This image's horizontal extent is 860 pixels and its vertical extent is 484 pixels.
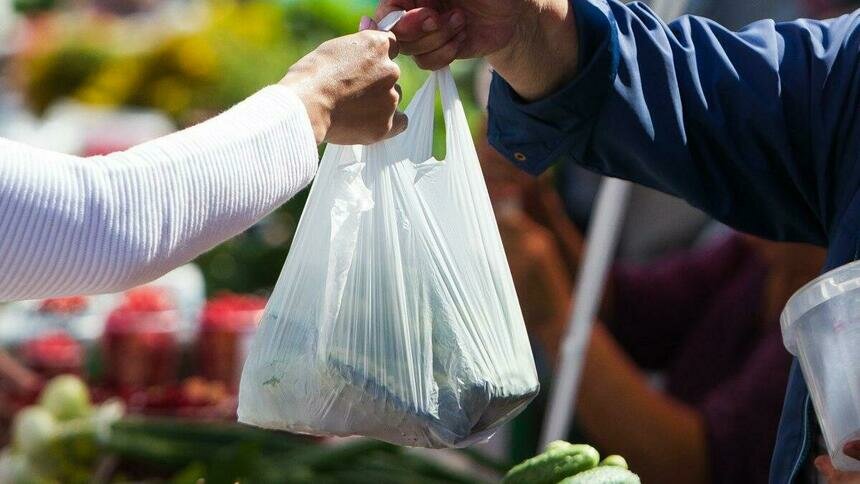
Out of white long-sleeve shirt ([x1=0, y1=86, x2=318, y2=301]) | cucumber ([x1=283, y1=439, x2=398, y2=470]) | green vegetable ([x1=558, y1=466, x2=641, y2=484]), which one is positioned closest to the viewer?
white long-sleeve shirt ([x1=0, y1=86, x2=318, y2=301])

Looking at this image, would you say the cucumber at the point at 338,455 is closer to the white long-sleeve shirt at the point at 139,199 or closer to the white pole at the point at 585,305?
the white pole at the point at 585,305

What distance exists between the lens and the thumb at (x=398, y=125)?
47.5 inches

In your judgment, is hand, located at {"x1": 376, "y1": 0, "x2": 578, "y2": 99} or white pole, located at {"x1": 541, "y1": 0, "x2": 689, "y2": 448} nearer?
hand, located at {"x1": 376, "y1": 0, "x2": 578, "y2": 99}

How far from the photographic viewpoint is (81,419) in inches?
90.7

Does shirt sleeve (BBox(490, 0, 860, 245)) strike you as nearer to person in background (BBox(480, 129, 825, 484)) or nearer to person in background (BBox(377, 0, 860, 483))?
person in background (BBox(377, 0, 860, 483))

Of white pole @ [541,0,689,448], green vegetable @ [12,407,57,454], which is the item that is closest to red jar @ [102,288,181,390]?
green vegetable @ [12,407,57,454]

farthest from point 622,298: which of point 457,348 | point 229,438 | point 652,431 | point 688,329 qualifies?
point 457,348

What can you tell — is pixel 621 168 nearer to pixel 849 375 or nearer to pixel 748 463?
pixel 849 375

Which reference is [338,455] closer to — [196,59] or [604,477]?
[604,477]

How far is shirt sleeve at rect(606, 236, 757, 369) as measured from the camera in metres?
2.97

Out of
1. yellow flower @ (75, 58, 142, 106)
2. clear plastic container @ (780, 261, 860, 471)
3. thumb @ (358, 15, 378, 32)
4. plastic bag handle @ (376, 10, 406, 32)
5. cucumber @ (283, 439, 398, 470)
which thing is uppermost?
yellow flower @ (75, 58, 142, 106)

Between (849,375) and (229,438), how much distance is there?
1.40 metres

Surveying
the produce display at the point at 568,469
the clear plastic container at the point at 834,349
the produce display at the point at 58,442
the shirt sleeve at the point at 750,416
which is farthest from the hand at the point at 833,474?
the produce display at the point at 58,442

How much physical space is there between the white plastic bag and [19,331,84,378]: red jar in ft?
5.12
